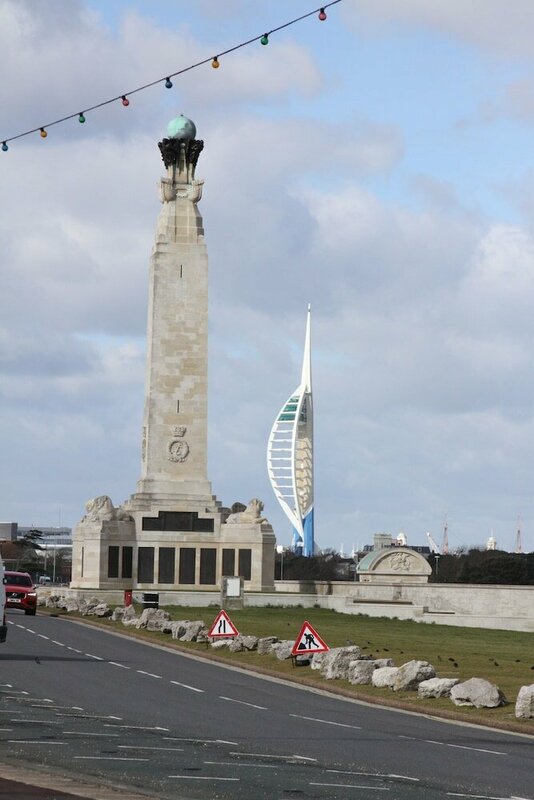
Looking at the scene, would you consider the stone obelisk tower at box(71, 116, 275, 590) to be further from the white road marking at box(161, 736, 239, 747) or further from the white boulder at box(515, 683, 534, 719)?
the white road marking at box(161, 736, 239, 747)

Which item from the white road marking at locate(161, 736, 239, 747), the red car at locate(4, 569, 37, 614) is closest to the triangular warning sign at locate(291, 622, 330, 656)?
the white road marking at locate(161, 736, 239, 747)

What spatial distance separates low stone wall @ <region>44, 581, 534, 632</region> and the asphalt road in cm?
3512

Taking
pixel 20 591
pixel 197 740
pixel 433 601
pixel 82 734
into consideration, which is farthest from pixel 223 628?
pixel 433 601

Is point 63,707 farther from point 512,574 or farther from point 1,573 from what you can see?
point 512,574

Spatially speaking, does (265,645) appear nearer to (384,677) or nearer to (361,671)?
(361,671)

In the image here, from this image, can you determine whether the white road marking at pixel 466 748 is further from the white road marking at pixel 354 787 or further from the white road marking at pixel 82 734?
the white road marking at pixel 354 787

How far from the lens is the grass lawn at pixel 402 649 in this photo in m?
28.0

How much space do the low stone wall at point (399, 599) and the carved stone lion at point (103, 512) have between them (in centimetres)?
401

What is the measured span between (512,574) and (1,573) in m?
89.8

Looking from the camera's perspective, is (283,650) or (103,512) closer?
(283,650)

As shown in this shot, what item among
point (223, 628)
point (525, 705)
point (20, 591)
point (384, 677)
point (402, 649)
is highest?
point (20, 591)

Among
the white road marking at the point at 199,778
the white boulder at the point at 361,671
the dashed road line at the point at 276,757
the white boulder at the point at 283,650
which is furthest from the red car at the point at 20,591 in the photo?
the white road marking at the point at 199,778

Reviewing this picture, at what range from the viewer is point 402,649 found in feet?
140

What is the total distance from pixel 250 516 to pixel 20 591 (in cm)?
2158
